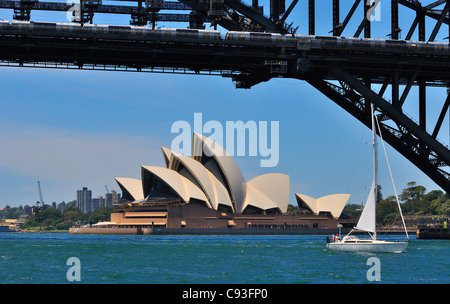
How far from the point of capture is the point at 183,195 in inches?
6629

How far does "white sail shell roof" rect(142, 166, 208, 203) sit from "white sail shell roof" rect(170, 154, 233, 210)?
68.0 inches

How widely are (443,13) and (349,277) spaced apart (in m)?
33.5

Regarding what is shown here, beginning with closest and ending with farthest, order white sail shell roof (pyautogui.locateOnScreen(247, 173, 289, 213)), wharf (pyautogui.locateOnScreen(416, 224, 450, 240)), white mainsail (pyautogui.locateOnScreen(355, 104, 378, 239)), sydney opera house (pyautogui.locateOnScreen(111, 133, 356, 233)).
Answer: white mainsail (pyautogui.locateOnScreen(355, 104, 378, 239)) → wharf (pyautogui.locateOnScreen(416, 224, 450, 240)) → sydney opera house (pyautogui.locateOnScreen(111, 133, 356, 233)) → white sail shell roof (pyautogui.locateOnScreen(247, 173, 289, 213))

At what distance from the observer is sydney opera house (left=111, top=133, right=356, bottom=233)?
533 ft

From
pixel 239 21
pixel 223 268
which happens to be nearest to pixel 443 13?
pixel 239 21

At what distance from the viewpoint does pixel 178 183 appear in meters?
165

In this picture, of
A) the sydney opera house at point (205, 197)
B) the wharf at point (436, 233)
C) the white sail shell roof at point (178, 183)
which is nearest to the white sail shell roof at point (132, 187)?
the sydney opera house at point (205, 197)

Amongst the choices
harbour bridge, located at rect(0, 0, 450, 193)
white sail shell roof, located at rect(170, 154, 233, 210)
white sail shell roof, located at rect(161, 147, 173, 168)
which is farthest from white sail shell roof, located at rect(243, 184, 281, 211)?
harbour bridge, located at rect(0, 0, 450, 193)

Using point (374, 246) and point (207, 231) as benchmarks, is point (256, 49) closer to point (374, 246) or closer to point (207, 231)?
point (374, 246)

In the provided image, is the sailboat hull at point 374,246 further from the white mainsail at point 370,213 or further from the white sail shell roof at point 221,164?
the white sail shell roof at point 221,164

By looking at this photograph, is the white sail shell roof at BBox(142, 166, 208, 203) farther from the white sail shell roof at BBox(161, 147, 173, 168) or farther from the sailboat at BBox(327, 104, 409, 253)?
the sailboat at BBox(327, 104, 409, 253)

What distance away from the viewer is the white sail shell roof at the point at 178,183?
532ft

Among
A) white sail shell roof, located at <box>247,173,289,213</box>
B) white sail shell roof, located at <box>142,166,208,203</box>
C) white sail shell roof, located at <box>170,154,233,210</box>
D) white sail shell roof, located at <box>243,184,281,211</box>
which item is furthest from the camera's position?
A: white sail shell roof, located at <box>243,184,281,211</box>
